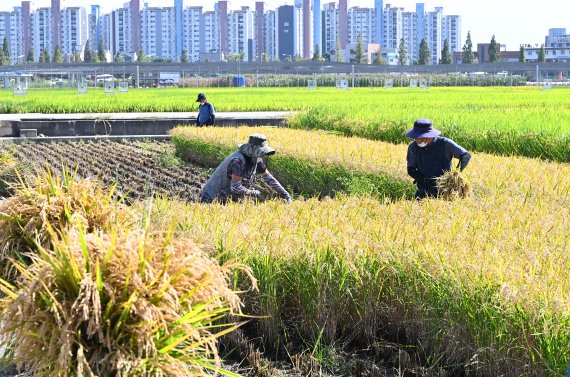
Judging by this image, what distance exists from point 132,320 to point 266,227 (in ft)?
9.73

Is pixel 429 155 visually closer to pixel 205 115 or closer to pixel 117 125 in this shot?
pixel 205 115

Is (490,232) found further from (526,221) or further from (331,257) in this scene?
(331,257)

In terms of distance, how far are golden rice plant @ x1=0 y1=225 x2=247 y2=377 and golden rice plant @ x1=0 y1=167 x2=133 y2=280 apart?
1777mm

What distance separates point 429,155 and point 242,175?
1.73 m

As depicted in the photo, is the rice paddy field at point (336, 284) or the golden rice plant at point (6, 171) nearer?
the rice paddy field at point (336, 284)

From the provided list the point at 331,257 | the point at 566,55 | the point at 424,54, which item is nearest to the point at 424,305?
the point at 331,257

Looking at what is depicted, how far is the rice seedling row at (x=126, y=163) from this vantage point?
14173 mm

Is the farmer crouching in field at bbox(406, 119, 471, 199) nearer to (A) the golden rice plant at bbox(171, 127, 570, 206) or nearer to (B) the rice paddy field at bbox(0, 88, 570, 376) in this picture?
(A) the golden rice plant at bbox(171, 127, 570, 206)

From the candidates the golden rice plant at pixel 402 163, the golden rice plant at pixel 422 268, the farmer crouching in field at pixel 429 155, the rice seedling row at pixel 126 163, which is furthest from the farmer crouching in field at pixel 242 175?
the rice seedling row at pixel 126 163

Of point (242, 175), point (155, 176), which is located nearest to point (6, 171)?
point (155, 176)

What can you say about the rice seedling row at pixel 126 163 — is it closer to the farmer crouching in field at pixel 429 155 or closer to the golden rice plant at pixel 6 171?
the golden rice plant at pixel 6 171

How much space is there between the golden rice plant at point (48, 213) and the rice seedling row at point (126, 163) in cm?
655

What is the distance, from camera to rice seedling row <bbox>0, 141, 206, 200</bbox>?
14173mm

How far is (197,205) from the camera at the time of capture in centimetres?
768
